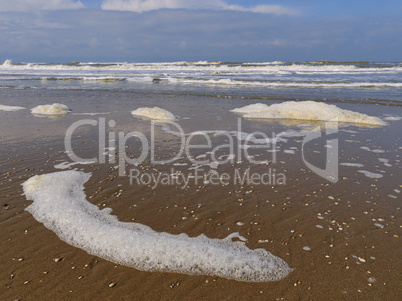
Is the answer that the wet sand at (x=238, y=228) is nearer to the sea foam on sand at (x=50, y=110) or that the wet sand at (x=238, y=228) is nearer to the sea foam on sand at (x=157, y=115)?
the sea foam on sand at (x=157, y=115)

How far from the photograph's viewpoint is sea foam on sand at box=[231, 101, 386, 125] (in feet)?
38.8

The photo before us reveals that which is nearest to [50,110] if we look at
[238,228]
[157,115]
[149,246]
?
[157,115]

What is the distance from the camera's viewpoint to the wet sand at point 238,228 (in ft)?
10.5

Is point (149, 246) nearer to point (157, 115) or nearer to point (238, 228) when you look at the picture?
point (238, 228)

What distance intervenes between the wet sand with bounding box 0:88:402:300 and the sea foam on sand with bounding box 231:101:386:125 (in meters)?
4.32

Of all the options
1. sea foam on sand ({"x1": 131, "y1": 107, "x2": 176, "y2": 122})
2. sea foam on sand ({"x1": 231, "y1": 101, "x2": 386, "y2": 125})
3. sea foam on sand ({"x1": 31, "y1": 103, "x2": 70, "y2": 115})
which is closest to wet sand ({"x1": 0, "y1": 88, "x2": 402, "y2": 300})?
sea foam on sand ({"x1": 231, "y1": 101, "x2": 386, "y2": 125})

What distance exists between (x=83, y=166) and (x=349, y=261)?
18.2ft

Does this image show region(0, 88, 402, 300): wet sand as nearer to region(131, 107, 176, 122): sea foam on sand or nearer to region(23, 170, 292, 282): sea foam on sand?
region(23, 170, 292, 282): sea foam on sand

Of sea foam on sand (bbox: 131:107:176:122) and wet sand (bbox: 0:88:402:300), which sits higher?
sea foam on sand (bbox: 131:107:176:122)

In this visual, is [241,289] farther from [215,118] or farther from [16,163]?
[215,118]

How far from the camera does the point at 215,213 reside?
474 cm

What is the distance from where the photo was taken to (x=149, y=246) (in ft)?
12.7

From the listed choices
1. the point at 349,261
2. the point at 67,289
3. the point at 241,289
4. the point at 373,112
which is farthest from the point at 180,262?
the point at 373,112

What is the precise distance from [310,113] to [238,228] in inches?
377
